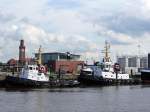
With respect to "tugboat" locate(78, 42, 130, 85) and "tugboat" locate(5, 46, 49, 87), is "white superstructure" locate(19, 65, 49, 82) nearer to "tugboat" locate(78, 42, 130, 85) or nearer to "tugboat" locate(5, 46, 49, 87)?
"tugboat" locate(5, 46, 49, 87)

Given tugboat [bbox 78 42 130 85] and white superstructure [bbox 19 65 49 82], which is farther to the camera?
tugboat [bbox 78 42 130 85]

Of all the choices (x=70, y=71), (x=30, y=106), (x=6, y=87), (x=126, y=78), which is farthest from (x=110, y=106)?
(x=70, y=71)

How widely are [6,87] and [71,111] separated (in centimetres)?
5822

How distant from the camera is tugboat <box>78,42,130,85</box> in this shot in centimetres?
14438

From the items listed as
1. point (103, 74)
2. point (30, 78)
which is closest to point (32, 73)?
point (30, 78)

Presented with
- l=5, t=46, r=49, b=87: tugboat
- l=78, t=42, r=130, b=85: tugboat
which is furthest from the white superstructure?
l=78, t=42, r=130, b=85: tugboat

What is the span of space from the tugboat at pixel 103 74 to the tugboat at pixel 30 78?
72.1ft

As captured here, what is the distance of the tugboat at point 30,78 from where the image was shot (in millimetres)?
119812

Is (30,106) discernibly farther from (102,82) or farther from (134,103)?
(102,82)

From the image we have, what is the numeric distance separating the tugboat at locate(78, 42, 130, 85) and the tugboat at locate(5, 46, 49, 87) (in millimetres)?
21970

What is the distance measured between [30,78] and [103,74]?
101 ft

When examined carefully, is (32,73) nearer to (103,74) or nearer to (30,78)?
(30,78)

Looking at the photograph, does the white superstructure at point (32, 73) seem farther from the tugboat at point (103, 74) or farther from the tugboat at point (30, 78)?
the tugboat at point (103, 74)

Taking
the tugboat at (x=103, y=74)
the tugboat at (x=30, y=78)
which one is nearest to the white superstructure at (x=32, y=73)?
the tugboat at (x=30, y=78)
